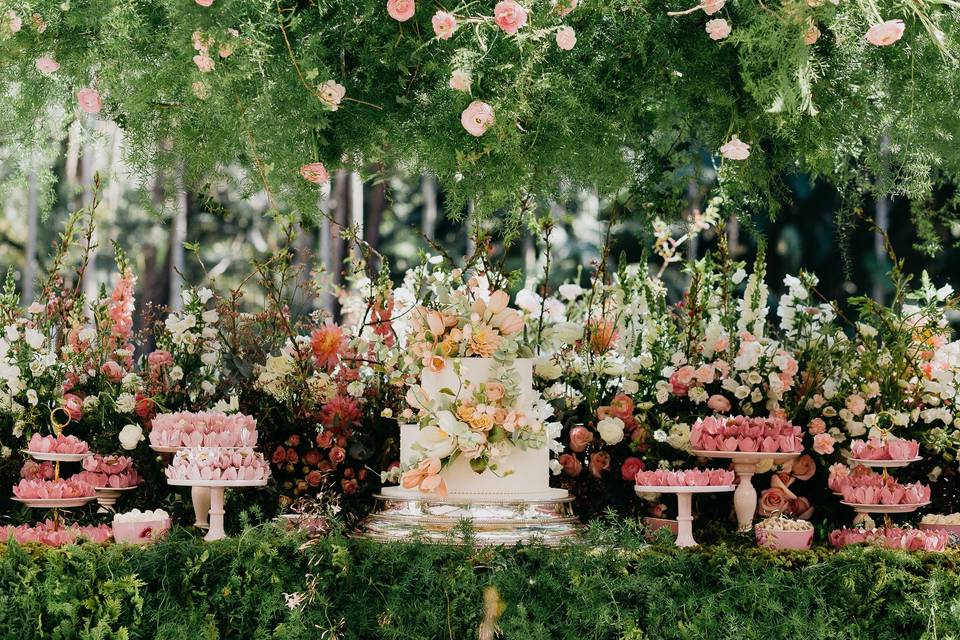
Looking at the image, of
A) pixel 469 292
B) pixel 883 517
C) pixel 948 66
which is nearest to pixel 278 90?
pixel 469 292

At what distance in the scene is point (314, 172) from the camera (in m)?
2.77

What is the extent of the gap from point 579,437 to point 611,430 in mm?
135

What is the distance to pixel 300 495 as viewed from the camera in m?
3.49

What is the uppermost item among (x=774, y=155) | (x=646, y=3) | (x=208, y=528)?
(x=646, y=3)

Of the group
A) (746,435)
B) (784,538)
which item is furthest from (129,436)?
(784,538)

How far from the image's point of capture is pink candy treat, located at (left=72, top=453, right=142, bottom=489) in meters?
3.46

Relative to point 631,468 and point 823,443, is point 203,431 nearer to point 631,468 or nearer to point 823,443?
point 631,468

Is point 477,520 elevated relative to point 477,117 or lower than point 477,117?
lower

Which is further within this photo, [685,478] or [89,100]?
[685,478]

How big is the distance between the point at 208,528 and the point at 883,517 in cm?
202

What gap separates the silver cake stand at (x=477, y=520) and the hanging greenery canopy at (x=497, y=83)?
32.0 inches

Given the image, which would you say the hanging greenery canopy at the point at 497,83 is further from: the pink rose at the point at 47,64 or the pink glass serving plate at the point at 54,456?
the pink glass serving plate at the point at 54,456

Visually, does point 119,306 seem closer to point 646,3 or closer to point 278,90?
point 278,90

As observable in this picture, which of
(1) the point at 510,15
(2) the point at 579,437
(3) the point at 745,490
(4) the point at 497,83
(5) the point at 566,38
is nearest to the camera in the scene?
(1) the point at 510,15
